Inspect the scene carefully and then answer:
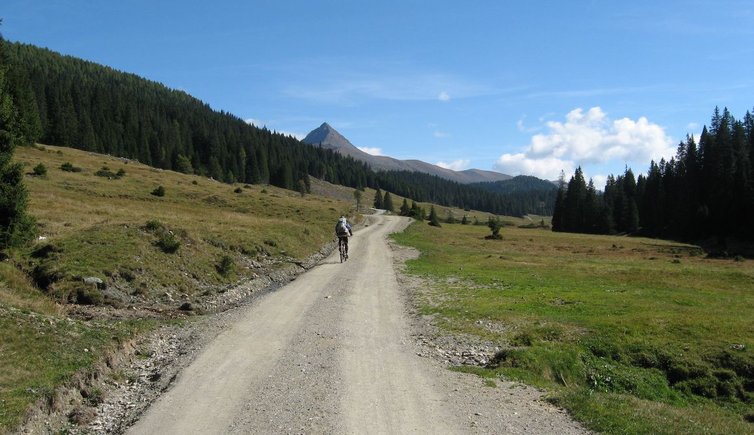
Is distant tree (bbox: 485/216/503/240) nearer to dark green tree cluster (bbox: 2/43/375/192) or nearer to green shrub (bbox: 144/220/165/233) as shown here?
green shrub (bbox: 144/220/165/233)

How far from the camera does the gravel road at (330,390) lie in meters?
9.69

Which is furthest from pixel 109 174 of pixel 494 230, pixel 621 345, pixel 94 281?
pixel 621 345

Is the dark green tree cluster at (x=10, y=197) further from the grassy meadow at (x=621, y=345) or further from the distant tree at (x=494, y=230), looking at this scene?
the distant tree at (x=494, y=230)

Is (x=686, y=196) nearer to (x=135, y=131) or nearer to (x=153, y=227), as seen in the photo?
(x=153, y=227)

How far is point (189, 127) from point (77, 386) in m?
180

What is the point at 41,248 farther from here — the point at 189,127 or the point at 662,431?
the point at 189,127

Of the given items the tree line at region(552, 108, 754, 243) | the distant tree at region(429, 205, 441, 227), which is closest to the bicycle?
the distant tree at region(429, 205, 441, 227)

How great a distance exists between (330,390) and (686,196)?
131 meters

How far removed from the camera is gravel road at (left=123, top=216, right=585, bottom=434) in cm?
969

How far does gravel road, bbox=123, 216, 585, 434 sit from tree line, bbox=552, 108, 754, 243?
10439 cm

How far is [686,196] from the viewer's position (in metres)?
118

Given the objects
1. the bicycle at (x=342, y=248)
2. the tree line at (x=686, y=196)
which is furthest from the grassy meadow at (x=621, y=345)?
the tree line at (x=686, y=196)

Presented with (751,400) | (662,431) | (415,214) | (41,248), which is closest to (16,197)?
(41,248)

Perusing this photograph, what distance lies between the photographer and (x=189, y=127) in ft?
579
